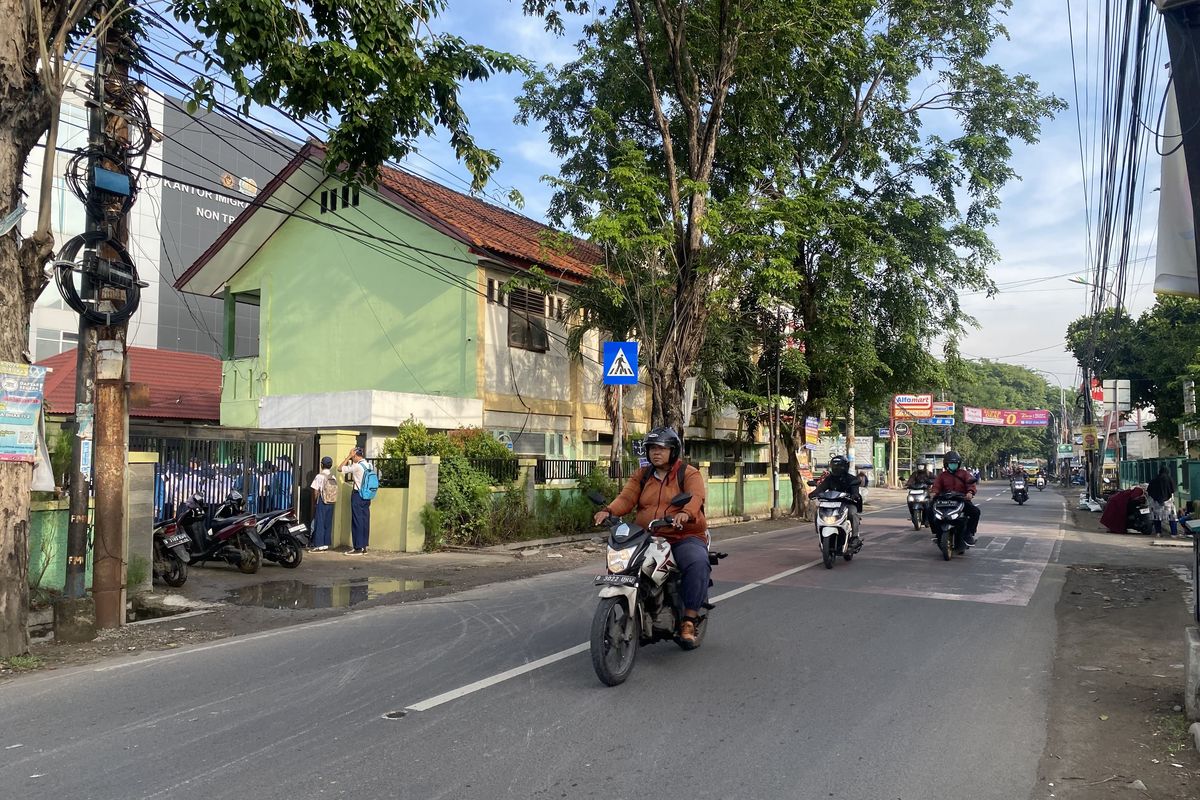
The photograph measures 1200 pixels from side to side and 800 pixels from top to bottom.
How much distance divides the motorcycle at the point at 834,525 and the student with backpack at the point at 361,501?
7.17 metres

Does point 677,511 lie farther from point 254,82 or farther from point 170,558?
point 170,558

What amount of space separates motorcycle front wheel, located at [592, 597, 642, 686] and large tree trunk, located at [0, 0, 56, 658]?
4653mm

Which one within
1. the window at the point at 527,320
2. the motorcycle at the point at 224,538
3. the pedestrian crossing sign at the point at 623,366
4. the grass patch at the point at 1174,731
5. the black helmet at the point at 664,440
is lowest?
the grass patch at the point at 1174,731

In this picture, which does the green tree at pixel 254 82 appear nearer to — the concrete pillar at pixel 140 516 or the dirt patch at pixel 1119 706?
the concrete pillar at pixel 140 516

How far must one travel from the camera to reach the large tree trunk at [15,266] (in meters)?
6.62

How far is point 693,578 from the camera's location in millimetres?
6234

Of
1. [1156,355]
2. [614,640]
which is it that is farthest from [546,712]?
[1156,355]

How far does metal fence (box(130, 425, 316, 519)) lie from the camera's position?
12.2 meters

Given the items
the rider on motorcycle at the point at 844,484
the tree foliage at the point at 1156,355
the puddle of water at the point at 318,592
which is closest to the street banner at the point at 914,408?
the tree foliage at the point at 1156,355

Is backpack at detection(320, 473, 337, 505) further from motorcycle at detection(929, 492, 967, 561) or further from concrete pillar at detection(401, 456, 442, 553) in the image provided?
motorcycle at detection(929, 492, 967, 561)

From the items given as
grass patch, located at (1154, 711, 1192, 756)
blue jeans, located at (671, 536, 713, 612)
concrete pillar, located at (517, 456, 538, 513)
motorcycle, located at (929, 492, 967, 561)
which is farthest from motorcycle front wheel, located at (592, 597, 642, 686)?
concrete pillar, located at (517, 456, 538, 513)

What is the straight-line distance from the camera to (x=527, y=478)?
16.3 m

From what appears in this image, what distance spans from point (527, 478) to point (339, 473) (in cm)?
349

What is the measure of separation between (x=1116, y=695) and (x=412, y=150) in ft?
25.5
